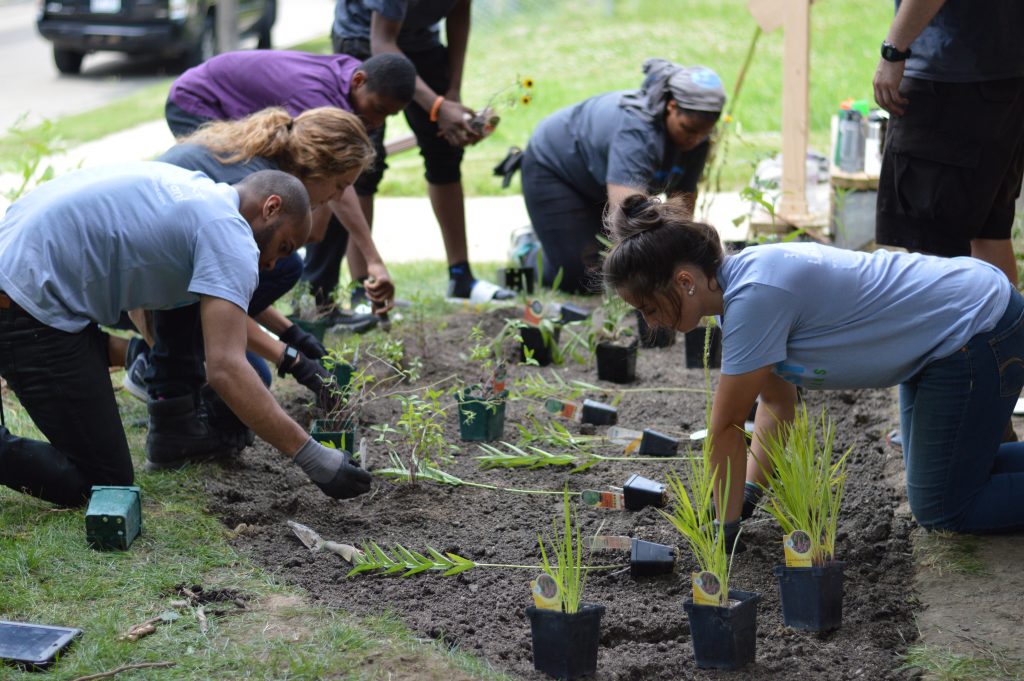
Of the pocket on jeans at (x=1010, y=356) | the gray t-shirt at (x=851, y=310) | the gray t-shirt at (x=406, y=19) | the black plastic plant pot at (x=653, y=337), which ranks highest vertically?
the gray t-shirt at (x=406, y=19)

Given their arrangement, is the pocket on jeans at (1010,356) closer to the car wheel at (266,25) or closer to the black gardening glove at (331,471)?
the black gardening glove at (331,471)

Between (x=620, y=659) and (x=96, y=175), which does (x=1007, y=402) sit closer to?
(x=620, y=659)

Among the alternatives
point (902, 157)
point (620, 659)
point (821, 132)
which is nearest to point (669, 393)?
point (902, 157)

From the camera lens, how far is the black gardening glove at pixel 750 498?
10.2 ft

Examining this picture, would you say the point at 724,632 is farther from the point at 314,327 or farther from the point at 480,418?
the point at 314,327

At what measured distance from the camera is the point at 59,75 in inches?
534

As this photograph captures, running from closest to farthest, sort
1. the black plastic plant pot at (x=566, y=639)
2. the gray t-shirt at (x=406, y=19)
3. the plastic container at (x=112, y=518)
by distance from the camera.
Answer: the black plastic plant pot at (x=566, y=639) → the plastic container at (x=112, y=518) → the gray t-shirt at (x=406, y=19)

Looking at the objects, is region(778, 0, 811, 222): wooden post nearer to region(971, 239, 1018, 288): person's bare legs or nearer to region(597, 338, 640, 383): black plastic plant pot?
region(597, 338, 640, 383): black plastic plant pot

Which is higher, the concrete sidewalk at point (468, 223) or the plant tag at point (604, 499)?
the plant tag at point (604, 499)

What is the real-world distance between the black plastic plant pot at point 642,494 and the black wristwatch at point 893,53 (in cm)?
150

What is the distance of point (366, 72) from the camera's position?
430 centimetres

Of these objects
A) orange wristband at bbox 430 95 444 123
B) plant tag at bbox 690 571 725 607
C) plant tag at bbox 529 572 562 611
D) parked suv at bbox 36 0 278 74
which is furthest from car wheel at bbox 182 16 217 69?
plant tag at bbox 690 571 725 607

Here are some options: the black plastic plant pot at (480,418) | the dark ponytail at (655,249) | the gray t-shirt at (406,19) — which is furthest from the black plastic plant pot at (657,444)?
the gray t-shirt at (406,19)

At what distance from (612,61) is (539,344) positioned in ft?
31.3
